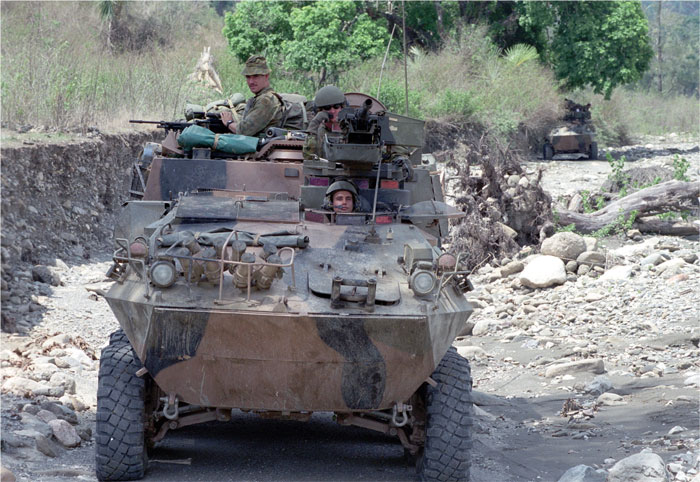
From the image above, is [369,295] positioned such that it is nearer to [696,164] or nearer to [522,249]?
[522,249]

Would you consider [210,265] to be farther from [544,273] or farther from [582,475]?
[544,273]

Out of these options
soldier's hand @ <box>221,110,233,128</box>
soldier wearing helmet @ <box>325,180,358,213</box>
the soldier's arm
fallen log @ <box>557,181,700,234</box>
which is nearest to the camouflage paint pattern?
soldier wearing helmet @ <box>325,180,358,213</box>

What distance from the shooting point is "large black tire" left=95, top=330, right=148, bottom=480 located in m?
5.31

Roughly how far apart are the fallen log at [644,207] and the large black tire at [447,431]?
8278 millimetres

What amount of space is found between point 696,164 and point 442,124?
6.16 metres

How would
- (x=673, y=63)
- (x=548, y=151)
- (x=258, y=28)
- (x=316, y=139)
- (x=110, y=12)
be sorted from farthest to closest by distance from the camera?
1. (x=673, y=63)
2. (x=110, y=12)
3. (x=548, y=151)
4. (x=258, y=28)
5. (x=316, y=139)

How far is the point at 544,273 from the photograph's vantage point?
11570 mm

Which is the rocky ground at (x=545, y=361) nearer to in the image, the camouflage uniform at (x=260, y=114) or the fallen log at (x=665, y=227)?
the fallen log at (x=665, y=227)

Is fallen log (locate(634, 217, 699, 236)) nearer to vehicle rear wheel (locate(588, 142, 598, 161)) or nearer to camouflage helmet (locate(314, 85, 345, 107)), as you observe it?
camouflage helmet (locate(314, 85, 345, 107))

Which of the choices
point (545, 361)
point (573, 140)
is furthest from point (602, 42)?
point (545, 361)

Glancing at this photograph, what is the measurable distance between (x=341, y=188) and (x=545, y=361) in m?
3.35

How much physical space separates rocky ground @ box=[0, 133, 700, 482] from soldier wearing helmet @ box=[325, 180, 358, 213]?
180cm

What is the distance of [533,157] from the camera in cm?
2597

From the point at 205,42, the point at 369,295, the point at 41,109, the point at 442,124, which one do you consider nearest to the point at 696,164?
the point at 442,124
